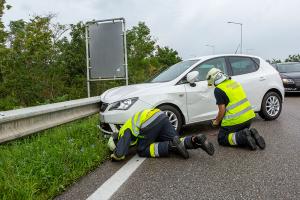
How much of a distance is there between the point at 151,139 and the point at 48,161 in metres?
1.45

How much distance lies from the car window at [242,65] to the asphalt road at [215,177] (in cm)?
230

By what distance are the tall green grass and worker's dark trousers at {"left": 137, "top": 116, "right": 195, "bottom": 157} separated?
2.08ft

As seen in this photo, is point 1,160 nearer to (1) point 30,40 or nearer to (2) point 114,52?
(2) point 114,52

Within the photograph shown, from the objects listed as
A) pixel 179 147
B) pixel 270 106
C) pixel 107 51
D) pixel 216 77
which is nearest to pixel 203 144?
pixel 179 147

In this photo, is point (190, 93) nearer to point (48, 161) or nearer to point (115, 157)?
point (115, 157)

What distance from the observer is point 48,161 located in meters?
4.38

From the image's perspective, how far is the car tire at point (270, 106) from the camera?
25.4 ft

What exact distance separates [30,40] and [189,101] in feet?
45.7

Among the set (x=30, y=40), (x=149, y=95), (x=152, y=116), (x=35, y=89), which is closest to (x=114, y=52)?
(x=35, y=89)

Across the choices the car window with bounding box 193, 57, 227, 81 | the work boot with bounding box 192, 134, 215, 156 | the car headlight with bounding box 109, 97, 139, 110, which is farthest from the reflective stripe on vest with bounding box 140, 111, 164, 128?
the car window with bounding box 193, 57, 227, 81

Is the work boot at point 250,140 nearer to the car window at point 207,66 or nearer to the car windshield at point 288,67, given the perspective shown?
the car window at point 207,66

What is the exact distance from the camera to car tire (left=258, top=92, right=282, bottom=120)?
7.74 m

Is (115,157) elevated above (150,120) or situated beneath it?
situated beneath

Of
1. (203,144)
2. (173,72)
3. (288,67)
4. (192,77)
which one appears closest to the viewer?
(203,144)
